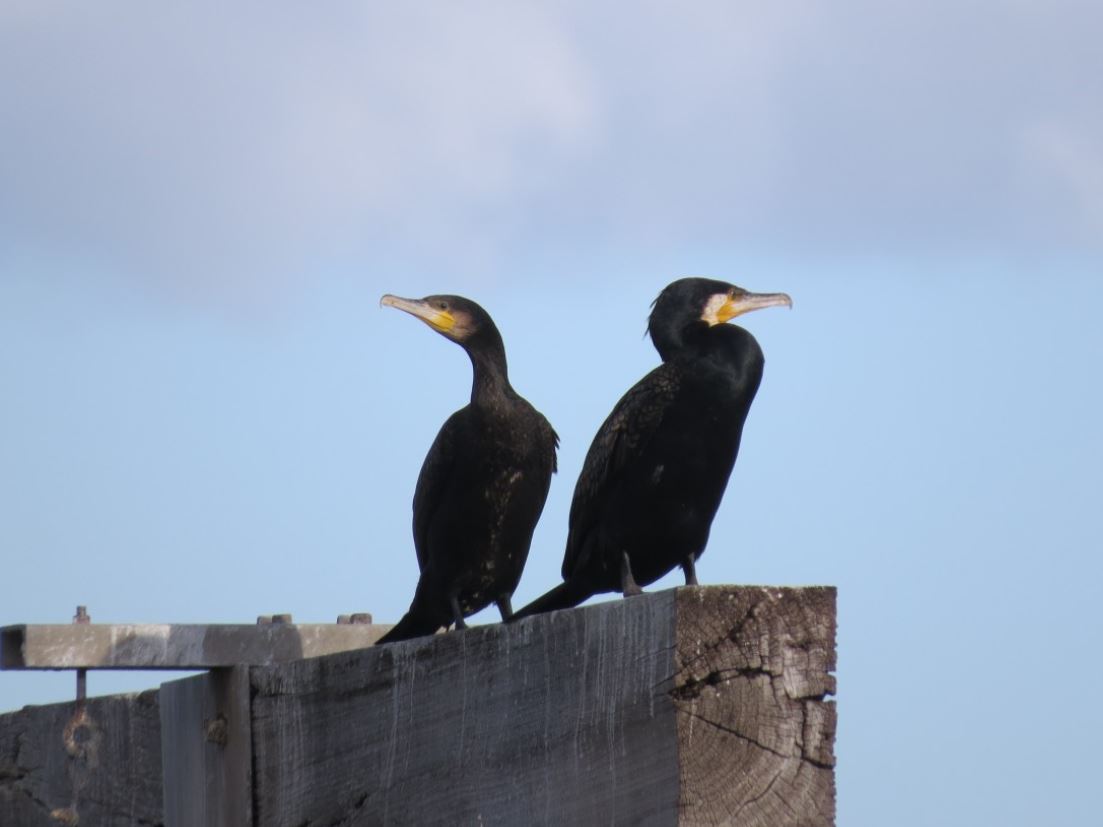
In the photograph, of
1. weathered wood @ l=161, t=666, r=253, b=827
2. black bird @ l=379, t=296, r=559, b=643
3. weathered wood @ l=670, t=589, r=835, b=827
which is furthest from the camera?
black bird @ l=379, t=296, r=559, b=643

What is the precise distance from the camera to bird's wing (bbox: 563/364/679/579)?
15.9ft

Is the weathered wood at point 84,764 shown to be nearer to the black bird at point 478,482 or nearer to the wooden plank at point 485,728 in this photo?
the wooden plank at point 485,728

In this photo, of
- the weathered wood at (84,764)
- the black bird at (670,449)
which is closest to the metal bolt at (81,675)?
the weathered wood at (84,764)

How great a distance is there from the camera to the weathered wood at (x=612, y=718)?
1.90 metres

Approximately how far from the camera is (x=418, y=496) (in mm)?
5574

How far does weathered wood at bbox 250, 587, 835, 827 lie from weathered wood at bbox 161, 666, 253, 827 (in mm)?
344

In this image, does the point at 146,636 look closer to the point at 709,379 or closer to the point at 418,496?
the point at 709,379

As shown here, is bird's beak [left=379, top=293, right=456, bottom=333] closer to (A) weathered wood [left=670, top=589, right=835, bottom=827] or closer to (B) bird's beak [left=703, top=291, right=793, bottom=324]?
(B) bird's beak [left=703, top=291, right=793, bottom=324]

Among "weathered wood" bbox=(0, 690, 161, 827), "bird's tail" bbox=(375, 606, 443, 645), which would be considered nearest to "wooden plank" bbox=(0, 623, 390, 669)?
"weathered wood" bbox=(0, 690, 161, 827)

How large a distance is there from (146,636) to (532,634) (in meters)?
1.11

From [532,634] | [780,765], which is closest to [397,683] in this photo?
[532,634]

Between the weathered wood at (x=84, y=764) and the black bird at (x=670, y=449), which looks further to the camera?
the black bird at (x=670, y=449)

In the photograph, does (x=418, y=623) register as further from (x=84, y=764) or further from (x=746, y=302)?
(x=84, y=764)

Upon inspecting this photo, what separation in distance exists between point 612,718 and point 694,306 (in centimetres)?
311
